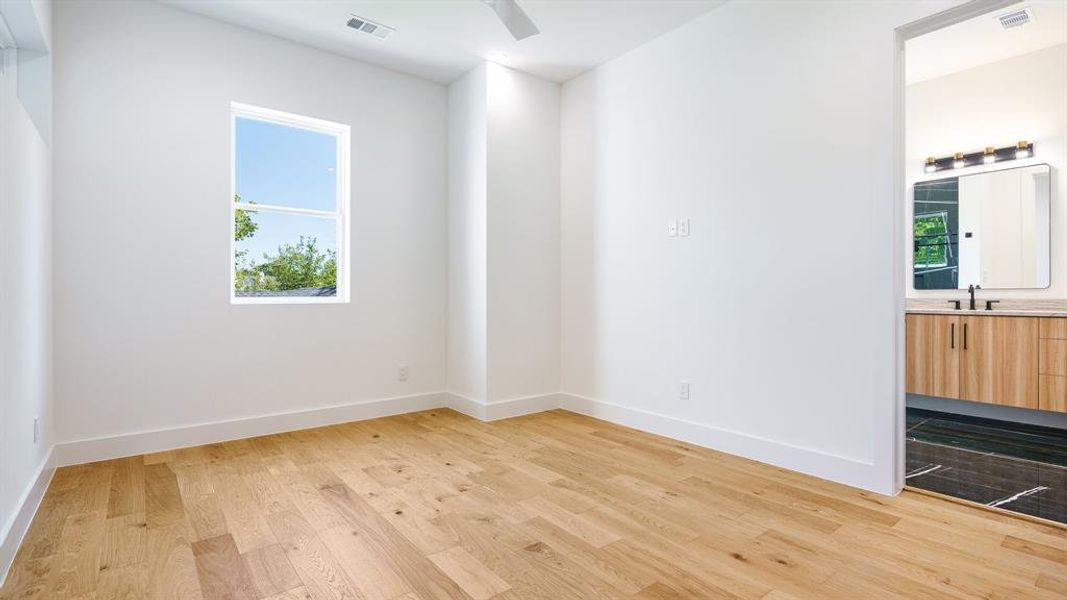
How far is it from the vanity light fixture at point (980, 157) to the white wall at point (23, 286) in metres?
5.90

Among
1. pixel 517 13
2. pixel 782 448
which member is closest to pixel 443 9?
pixel 517 13

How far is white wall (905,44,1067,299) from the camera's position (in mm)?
3787

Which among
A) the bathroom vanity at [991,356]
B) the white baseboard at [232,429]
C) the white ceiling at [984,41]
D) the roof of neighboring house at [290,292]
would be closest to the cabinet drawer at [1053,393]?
the bathroom vanity at [991,356]

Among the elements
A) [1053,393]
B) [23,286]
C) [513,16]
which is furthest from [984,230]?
[23,286]

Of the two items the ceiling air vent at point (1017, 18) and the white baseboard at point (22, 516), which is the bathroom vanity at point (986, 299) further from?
the white baseboard at point (22, 516)

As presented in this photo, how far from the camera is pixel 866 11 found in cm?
252

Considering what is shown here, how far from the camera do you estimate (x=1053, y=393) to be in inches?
138

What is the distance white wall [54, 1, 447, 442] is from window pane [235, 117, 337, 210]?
0.19 m

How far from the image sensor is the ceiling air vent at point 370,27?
329 centimetres

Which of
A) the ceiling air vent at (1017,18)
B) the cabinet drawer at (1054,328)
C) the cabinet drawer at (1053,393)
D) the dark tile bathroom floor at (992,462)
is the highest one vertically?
the ceiling air vent at (1017,18)

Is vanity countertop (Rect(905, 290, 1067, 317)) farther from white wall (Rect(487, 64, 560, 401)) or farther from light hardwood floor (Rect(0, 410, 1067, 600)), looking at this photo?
white wall (Rect(487, 64, 560, 401))

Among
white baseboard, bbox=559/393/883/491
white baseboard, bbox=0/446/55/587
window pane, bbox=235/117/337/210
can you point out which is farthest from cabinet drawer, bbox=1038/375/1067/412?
white baseboard, bbox=0/446/55/587

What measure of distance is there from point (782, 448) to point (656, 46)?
2678 mm

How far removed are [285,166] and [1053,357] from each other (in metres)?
5.46
